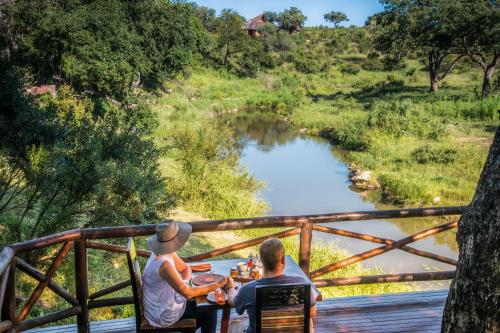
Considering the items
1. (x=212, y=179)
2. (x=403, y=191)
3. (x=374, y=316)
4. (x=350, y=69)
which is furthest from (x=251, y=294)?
(x=350, y=69)

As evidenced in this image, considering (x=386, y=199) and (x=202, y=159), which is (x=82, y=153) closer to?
(x=202, y=159)

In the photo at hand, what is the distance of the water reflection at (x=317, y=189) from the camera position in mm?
13555

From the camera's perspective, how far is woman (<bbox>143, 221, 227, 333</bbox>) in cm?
360

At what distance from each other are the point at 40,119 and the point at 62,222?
3051 millimetres

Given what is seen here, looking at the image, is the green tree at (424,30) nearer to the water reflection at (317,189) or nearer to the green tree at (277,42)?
the water reflection at (317,189)

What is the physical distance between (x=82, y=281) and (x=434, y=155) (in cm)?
1927

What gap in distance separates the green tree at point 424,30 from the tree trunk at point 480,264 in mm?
33398

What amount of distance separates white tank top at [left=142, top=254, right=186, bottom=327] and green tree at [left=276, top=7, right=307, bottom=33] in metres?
85.8

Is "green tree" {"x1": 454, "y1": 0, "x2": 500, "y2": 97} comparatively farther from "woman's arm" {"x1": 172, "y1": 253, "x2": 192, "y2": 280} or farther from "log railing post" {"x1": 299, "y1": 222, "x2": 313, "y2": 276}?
"woman's arm" {"x1": 172, "y1": 253, "x2": 192, "y2": 280}

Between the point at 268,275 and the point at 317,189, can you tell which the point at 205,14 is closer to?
the point at 317,189

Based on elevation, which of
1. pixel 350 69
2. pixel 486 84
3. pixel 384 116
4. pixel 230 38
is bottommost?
pixel 384 116

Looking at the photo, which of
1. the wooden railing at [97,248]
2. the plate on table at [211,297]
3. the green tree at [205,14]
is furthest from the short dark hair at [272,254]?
the green tree at [205,14]

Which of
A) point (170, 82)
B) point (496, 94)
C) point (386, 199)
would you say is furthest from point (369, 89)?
point (386, 199)

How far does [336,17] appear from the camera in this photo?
91.4 m
